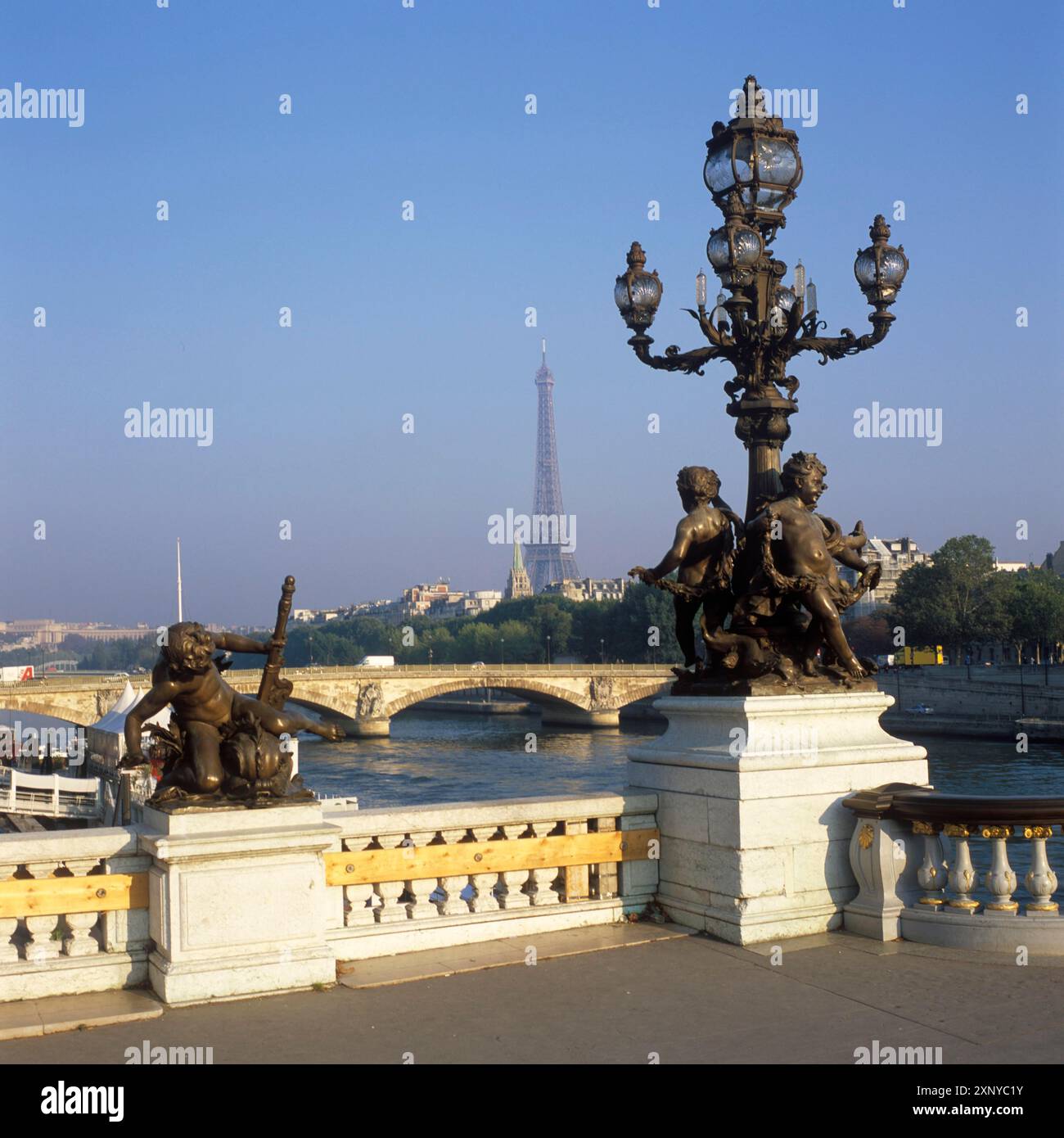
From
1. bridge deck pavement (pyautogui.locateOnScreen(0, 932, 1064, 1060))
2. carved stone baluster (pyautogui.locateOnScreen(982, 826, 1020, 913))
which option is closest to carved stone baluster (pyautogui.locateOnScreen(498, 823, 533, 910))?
bridge deck pavement (pyautogui.locateOnScreen(0, 932, 1064, 1060))

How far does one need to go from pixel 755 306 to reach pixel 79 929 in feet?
19.0

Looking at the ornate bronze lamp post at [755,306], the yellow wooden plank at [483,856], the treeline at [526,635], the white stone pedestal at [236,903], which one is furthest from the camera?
the treeline at [526,635]

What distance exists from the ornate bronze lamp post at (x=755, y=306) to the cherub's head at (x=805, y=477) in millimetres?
470

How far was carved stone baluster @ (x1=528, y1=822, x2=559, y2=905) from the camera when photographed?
23.2 feet

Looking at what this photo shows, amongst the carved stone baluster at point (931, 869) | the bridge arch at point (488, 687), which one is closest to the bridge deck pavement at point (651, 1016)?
the carved stone baluster at point (931, 869)

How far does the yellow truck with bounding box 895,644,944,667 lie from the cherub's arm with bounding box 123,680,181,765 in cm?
7230

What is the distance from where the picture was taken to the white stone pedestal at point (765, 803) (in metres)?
6.82

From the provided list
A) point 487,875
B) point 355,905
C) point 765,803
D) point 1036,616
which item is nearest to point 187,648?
point 355,905

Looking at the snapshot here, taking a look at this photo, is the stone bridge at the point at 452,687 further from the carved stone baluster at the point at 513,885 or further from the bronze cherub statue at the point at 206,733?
the bronze cherub statue at the point at 206,733

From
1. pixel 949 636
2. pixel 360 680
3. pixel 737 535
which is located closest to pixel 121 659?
pixel 360 680

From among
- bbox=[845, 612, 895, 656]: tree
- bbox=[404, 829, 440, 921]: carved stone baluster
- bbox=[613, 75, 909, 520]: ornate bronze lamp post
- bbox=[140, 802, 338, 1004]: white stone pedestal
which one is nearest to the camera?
bbox=[140, 802, 338, 1004]: white stone pedestal

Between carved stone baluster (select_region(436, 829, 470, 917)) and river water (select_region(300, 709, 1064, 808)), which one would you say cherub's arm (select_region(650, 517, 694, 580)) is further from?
river water (select_region(300, 709, 1064, 808))

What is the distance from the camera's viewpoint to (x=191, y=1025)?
5.40 m
